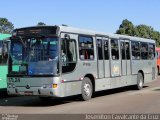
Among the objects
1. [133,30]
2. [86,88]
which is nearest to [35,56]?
[86,88]

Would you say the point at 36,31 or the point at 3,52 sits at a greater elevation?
the point at 36,31

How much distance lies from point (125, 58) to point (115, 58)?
4.24ft

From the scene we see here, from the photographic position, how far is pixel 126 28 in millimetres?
77438

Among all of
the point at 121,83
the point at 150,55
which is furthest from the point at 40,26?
the point at 150,55

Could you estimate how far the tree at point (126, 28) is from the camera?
76125 millimetres

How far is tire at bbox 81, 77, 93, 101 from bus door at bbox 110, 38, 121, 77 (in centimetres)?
225

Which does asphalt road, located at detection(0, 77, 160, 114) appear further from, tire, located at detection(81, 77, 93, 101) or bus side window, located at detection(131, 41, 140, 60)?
bus side window, located at detection(131, 41, 140, 60)

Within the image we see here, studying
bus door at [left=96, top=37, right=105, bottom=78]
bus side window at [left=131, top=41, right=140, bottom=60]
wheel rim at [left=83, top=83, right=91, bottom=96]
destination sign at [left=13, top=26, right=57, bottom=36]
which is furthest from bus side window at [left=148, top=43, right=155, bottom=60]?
destination sign at [left=13, top=26, right=57, bottom=36]

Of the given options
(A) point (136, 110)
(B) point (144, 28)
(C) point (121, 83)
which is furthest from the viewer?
(B) point (144, 28)

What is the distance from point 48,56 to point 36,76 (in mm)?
808

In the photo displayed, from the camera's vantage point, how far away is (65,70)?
14883mm

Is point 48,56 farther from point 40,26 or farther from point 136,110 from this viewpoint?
point 136,110

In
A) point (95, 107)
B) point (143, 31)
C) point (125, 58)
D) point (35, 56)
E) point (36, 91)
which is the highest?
point (143, 31)

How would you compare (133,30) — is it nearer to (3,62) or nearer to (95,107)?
(3,62)
